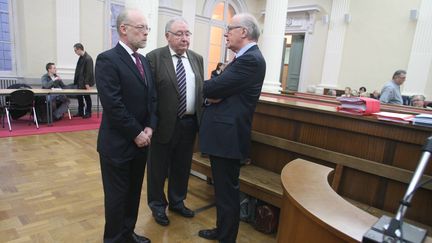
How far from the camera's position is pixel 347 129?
2203 mm

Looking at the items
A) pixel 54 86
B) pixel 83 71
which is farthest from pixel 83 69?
pixel 54 86

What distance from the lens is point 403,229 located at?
85 centimetres

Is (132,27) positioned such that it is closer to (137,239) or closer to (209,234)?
(137,239)

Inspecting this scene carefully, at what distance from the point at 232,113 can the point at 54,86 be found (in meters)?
5.16

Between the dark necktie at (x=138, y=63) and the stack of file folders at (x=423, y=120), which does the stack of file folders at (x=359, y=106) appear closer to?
the stack of file folders at (x=423, y=120)

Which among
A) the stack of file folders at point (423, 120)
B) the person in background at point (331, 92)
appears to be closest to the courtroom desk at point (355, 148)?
the stack of file folders at point (423, 120)

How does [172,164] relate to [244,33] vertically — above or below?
below

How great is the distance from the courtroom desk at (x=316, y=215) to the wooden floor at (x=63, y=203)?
113 cm

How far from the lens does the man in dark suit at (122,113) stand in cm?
169

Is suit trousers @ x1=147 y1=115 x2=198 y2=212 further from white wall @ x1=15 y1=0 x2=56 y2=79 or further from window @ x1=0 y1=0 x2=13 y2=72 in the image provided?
window @ x1=0 y1=0 x2=13 y2=72

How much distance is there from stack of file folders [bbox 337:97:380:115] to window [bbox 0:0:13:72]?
702cm

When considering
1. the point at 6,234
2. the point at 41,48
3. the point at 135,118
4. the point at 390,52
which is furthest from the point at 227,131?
the point at 390,52

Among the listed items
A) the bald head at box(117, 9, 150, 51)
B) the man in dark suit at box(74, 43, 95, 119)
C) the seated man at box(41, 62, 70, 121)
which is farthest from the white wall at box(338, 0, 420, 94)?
the bald head at box(117, 9, 150, 51)

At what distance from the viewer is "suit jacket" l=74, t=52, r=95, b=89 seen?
607 cm
